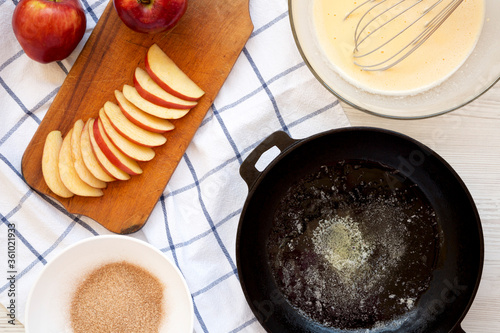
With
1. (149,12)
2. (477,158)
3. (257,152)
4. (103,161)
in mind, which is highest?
(149,12)

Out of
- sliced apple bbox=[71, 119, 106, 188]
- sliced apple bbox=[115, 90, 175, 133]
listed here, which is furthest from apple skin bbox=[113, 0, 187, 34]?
sliced apple bbox=[71, 119, 106, 188]

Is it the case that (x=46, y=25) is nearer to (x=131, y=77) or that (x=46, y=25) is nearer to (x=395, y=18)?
(x=131, y=77)

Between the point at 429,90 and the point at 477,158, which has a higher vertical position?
the point at 429,90

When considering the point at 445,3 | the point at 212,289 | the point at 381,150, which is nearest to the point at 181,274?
the point at 212,289

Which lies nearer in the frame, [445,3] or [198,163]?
[445,3]

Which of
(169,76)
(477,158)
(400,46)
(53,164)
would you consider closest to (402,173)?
(477,158)

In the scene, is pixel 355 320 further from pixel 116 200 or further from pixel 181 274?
pixel 116 200
